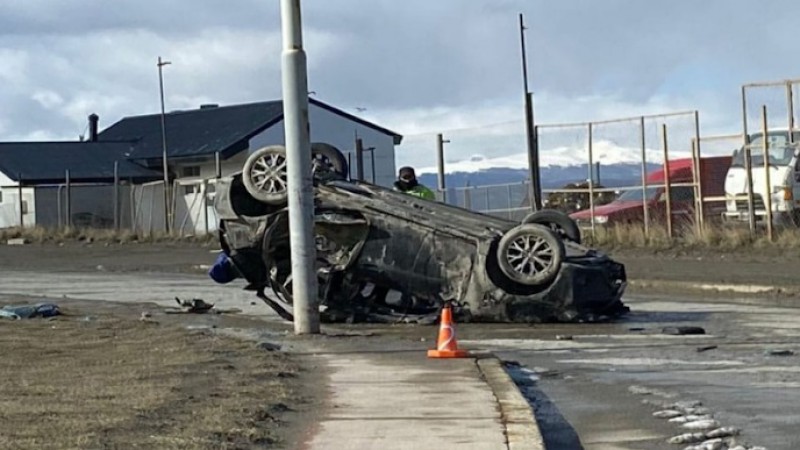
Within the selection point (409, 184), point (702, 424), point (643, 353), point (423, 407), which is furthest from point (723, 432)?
point (409, 184)

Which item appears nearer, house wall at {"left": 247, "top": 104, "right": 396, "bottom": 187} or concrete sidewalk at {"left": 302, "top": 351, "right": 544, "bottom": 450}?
concrete sidewalk at {"left": 302, "top": 351, "right": 544, "bottom": 450}

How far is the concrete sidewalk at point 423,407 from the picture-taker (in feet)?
27.7

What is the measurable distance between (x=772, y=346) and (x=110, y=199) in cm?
3750

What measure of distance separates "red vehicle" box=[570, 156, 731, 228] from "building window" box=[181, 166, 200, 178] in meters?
25.7

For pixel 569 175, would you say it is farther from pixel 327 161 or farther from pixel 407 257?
pixel 407 257

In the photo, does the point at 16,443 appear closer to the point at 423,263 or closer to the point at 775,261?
the point at 423,263

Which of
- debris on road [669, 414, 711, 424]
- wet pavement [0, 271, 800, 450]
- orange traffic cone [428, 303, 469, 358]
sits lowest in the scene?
debris on road [669, 414, 711, 424]

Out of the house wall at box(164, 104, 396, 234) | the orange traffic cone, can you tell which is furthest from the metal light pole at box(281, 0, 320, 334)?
the house wall at box(164, 104, 396, 234)

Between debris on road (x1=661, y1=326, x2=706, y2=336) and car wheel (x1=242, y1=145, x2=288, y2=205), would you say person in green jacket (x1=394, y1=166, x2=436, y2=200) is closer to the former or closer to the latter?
car wheel (x1=242, y1=145, x2=288, y2=205)

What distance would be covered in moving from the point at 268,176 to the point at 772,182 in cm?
1387

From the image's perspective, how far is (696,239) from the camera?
25344mm

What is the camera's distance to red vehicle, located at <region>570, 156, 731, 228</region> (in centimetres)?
2777

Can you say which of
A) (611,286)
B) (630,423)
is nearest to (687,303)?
(611,286)

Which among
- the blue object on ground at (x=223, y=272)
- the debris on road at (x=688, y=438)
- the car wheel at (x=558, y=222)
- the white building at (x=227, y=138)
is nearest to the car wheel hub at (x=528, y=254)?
the car wheel at (x=558, y=222)
